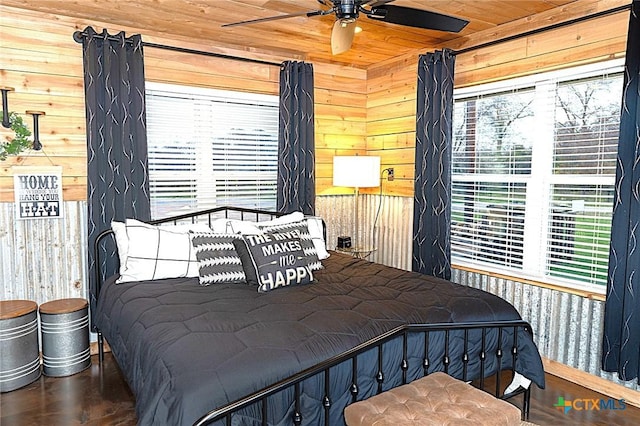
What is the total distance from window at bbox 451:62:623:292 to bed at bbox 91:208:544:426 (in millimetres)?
894

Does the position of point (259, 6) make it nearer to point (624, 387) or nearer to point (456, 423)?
point (456, 423)

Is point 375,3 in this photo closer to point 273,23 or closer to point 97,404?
point 273,23

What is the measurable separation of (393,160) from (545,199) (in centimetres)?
157

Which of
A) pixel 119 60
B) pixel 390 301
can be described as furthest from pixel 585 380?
pixel 119 60

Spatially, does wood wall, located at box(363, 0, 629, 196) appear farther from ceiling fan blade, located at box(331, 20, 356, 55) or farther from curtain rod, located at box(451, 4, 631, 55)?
ceiling fan blade, located at box(331, 20, 356, 55)

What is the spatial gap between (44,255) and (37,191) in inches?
18.2

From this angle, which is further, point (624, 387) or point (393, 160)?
point (393, 160)

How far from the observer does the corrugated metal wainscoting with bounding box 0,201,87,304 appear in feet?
10.7

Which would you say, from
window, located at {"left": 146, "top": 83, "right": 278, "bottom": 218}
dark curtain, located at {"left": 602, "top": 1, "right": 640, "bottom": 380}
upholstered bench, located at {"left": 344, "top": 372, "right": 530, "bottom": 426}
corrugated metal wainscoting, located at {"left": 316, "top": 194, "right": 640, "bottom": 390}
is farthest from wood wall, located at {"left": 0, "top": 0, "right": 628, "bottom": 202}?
upholstered bench, located at {"left": 344, "top": 372, "right": 530, "bottom": 426}

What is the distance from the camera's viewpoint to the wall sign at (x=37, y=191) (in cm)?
324

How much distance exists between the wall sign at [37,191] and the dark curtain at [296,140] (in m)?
1.74

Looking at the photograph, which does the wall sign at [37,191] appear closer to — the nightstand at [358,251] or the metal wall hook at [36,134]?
the metal wall hook at [36,134]

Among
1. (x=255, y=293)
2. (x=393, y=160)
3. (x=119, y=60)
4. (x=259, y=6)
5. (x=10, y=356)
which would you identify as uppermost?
(x=259, y=6)

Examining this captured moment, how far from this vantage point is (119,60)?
135 inches
